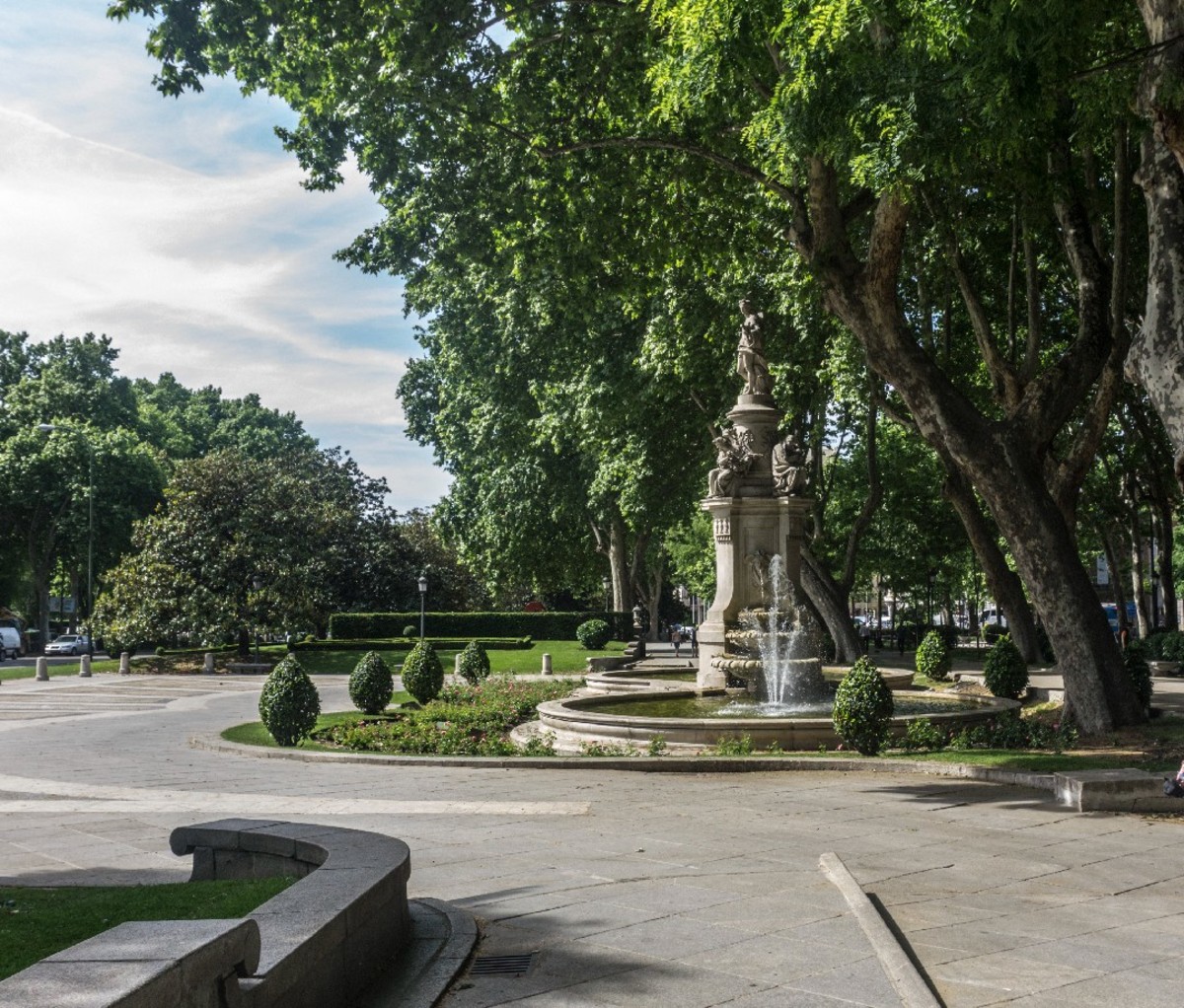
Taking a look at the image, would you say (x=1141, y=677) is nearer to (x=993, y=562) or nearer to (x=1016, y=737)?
(x=1016, y=737)

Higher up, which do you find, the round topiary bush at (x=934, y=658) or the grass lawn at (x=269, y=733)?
the round topiary bush at (x=934, y=658)

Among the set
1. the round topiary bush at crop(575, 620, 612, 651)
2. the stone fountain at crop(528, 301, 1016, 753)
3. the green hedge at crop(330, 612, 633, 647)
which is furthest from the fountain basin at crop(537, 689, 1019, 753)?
the green hedge at crop(330, 612, 633, 647)

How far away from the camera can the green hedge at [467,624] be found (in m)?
55.1

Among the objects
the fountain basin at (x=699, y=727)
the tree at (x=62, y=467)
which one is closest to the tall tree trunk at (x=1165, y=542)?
the fountain basin at (x=699, y=727)

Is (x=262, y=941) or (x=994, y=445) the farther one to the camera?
(x=994, y=445)

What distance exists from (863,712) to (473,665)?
1474 centimetres

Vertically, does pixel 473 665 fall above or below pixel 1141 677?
below

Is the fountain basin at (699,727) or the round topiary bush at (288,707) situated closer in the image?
the fountain basin at (699,727)

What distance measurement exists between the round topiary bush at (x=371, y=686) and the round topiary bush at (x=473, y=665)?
5831 millimetres

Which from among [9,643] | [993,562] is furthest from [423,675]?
[9,643]

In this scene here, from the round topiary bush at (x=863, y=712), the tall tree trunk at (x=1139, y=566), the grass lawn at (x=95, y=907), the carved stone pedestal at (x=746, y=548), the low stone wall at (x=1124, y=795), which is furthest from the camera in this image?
the tall tree trunk at (x=1139, y=566)

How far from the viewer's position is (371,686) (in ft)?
72.0

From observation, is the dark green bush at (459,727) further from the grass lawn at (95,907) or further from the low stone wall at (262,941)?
the grass lawn at (95,907)

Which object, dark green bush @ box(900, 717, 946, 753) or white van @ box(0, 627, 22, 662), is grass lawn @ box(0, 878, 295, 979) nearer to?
dark green bush @ box(900, 717, 946, 753)
